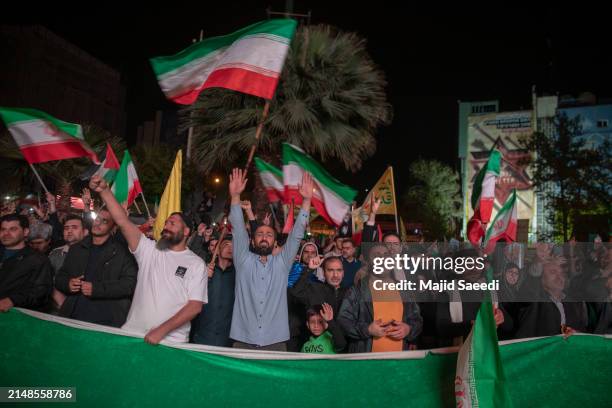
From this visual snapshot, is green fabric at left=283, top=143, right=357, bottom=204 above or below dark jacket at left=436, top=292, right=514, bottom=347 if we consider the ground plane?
above

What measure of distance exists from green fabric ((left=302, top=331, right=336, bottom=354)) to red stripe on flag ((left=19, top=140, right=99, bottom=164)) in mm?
3598

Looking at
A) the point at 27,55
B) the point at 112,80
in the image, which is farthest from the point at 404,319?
the point at 112,80

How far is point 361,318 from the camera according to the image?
4.45 m

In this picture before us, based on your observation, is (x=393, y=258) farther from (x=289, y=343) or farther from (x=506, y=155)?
(x=506, y=155)

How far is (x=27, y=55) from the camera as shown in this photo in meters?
34.8

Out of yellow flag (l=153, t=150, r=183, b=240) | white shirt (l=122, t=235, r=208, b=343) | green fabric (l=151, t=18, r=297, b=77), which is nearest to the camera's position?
white shirt (l=122, t=235, r=208, b=343)

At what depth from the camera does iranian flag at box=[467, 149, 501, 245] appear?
898 cm

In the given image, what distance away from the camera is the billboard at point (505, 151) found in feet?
224

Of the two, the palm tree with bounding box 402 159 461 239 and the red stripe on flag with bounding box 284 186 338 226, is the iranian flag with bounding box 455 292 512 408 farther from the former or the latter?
the palm tree with bounding box 402 159 461 239

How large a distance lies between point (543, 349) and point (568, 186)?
27.3 meters

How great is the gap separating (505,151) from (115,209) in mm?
73232

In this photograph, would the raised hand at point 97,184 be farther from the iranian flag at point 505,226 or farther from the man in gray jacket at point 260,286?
the iranian flag at point 505,226

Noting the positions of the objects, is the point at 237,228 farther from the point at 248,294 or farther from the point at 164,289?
the point at 164,289

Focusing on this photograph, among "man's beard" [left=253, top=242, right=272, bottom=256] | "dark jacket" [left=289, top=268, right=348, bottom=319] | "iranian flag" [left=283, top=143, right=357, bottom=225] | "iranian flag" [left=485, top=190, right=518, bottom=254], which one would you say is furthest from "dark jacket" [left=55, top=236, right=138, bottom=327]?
"iranian flag" [left=485, top=190, right=518, bottom=254]
